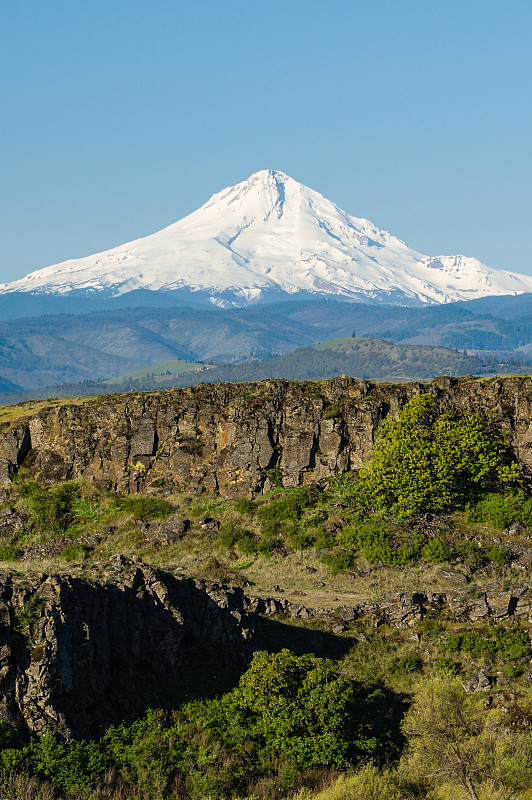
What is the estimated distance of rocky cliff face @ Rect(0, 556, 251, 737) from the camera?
1870 inches

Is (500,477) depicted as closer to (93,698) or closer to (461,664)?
(461,664)

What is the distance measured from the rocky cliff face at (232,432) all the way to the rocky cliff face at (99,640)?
34.2m

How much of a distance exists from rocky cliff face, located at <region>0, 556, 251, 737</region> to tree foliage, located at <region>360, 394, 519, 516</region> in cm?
2832

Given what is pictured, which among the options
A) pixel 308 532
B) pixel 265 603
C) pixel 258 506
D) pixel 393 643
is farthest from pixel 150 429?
pixel 393 643

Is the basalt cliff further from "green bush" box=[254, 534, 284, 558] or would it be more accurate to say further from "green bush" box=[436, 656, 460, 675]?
"green bush" box=[436, 656, 460, 675]

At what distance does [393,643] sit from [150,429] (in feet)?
148

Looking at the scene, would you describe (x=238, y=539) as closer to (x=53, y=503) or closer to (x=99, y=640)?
(x=53, y=503)

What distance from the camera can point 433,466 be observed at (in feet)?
288

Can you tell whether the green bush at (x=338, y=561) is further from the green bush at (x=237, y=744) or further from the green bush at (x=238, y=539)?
the green bush at (x=237, y=744)

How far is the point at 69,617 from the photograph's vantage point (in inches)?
2004

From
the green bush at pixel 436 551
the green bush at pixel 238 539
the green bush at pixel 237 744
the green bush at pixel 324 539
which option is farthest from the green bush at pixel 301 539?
the green bush at pixel 237 744

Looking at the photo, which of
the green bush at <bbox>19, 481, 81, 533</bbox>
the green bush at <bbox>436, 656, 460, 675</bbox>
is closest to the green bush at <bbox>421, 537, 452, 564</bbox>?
the green bush at <bbox>436, 656, 460, 675</bbox>

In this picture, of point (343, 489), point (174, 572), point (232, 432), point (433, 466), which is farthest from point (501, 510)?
point (174, 572)

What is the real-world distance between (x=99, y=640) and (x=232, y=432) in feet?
163
